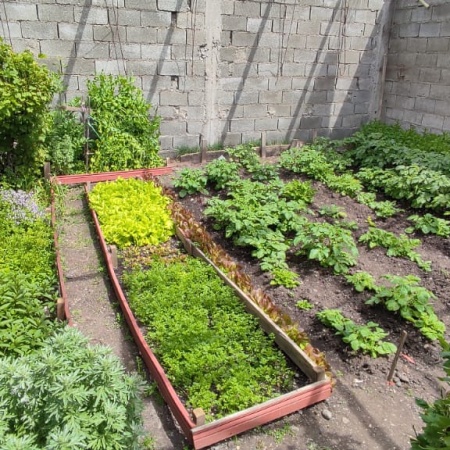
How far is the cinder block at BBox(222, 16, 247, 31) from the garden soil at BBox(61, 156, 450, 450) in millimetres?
4059

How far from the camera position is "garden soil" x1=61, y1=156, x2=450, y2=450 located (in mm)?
3010

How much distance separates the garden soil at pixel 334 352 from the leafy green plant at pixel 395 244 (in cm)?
9

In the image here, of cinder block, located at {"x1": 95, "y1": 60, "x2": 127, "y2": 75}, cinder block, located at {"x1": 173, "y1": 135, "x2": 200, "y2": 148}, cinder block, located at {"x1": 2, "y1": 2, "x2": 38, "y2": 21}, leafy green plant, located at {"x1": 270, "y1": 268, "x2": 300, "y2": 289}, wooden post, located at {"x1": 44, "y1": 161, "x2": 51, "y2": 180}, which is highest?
cinder block, located at {"x1": 2, "y1": 2, "x2": 38, "y2": 21}

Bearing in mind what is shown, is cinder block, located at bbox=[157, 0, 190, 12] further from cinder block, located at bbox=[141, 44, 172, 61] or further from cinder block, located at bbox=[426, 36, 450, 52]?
cinder block, located at bbox=[426, 36, 450, 52]

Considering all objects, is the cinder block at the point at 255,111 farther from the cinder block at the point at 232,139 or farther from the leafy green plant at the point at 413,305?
the leafy green plant at the point at 413,305

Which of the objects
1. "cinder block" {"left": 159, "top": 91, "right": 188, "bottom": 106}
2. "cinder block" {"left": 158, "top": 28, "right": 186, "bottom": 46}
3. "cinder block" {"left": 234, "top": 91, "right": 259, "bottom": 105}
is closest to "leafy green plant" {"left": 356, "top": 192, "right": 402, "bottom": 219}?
"cinder block" {"left": 234, "top": 91, "right": 259, "bottom": 105}

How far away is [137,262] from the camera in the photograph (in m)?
4.89

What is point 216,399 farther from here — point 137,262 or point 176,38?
point 176,38

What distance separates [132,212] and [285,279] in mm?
2136

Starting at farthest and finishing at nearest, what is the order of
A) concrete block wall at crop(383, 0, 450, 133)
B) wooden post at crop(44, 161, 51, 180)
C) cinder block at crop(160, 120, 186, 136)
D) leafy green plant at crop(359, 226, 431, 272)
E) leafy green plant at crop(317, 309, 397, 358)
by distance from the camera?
concrete block wall at crop(383, 0, 450, 133)
cinder block at crop(160, 120, 186, 136)
wooden post at crop(44, 161, 51, 180)
leafy green plant at crop(359, 226, 431, 272)
leafy green plant at crop(317, 309, 397, 358)

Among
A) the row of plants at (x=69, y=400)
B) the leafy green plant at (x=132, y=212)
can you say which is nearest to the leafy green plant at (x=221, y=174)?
the leafy green plant at (x=132, y=212)

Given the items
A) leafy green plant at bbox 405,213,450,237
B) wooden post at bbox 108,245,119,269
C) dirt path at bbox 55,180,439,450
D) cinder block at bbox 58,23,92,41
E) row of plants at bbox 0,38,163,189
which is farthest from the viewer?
cinder block at bbox 58,23,92,41

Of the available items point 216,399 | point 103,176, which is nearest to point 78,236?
point 103,176

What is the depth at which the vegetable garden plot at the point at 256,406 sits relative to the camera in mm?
2844
